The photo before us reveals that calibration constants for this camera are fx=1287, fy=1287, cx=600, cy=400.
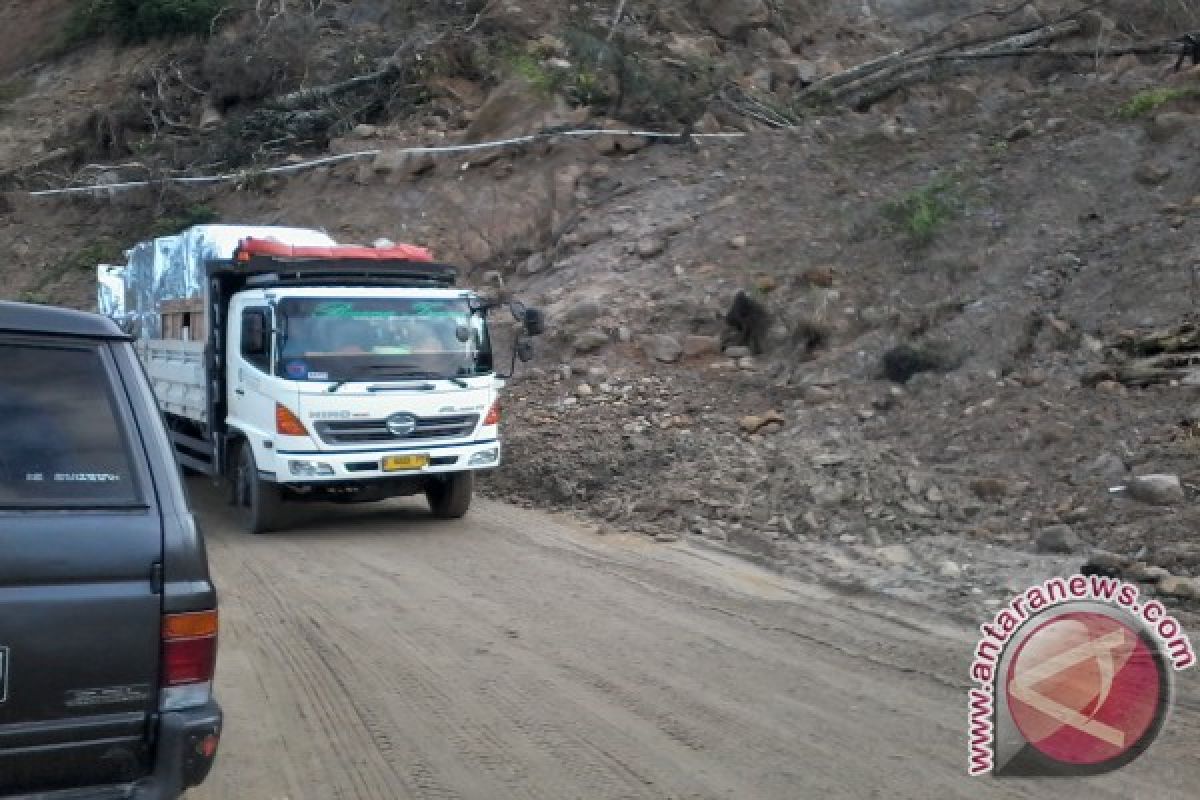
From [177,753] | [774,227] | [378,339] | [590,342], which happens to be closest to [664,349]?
[590,342]

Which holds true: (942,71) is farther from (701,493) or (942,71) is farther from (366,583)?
(366,583)

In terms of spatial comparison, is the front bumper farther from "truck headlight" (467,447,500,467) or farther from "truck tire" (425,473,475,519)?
"truck tire" (425,473,475,519)

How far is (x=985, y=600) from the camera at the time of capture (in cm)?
873

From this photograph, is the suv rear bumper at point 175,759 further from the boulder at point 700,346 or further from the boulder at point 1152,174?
the boulder at point 1152,174

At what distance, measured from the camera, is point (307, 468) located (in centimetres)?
1164

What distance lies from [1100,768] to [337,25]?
28.9 m

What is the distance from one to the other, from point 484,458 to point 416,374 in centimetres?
106

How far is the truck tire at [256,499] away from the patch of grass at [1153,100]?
42.2 feet

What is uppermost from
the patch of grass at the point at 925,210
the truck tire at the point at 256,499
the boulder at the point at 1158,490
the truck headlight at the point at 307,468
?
the patch of grass at the point at 925,210

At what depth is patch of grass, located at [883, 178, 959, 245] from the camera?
55.9ft

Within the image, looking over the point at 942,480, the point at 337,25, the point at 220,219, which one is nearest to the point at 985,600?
the point at 942,480

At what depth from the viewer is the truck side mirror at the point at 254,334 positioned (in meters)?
11.9

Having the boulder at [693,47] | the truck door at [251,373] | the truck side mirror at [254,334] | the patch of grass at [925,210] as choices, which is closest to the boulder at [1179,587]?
the truck door at [251,373]

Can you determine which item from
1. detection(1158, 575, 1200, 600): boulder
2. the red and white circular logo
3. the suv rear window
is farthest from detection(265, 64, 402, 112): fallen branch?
the suv rear window
